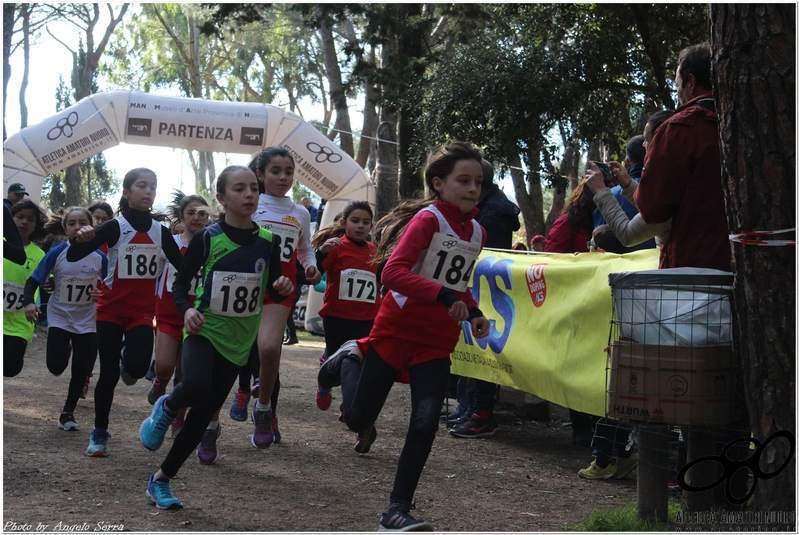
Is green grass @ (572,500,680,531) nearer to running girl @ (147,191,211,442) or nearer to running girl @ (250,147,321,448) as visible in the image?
running girl @ (250,147,321,448)

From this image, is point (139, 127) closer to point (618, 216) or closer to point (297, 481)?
point (297, 481)

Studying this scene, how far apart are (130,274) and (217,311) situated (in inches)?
75.7

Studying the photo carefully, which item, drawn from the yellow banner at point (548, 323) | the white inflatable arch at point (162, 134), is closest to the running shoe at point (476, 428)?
the yellow banner at point (548, 323)

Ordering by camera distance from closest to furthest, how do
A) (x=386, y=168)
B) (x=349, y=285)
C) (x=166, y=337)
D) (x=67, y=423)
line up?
(x=166, y=337), (x=67, y=423), (x=349, y=285), (x=386, y=168)

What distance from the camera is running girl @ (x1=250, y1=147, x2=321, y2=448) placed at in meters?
6.00

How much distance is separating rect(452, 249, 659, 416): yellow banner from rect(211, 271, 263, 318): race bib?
2242 millimetres

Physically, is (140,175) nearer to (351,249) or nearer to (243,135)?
(351,249)

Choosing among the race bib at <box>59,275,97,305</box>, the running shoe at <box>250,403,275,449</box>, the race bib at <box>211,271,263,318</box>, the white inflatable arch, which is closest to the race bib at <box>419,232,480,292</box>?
the race bib at <box>211,271,263,318</box>

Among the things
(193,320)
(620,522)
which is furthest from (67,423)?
(620,522)

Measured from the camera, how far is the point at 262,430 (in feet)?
20.2

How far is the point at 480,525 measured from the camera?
4.51 m

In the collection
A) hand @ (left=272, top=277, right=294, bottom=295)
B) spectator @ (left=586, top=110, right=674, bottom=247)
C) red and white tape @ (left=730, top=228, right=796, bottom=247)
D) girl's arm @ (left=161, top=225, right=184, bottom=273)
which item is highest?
spectator @ (left=586, top=110, right=674, bottom=247)

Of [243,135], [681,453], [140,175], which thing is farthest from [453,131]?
[681,453]

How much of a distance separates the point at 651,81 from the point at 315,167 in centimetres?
624
